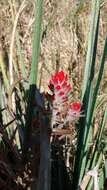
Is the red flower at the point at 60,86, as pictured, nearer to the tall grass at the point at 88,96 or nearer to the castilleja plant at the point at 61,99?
the castilleja plant at the point at 61,99

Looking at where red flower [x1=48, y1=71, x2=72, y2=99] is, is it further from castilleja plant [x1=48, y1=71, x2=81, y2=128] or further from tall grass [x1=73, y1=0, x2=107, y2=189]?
tall grass [x1=73, y1=0, x2=107, y2=189]

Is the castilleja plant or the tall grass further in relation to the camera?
the tall grass

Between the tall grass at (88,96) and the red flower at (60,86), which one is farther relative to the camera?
the tall grass at (88,96)

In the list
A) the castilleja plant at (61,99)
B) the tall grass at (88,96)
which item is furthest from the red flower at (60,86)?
the tall grass at (88,96)

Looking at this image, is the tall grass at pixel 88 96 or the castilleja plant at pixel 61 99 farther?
the tall grass at pixel 88 96

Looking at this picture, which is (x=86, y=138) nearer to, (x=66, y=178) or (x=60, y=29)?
(x=66, y=178)

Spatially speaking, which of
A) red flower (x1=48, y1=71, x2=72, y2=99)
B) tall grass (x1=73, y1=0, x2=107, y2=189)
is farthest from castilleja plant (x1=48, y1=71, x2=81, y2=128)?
tall grass (x1=73, y1=0, x2=107, y2=189)

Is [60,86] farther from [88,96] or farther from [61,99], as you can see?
[88,96]

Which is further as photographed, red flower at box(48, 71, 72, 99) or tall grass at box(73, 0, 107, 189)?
tall grass at box(73, 0, 107, 189)

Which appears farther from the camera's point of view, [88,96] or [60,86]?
[88,96]

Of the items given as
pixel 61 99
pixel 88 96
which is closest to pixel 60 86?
pixel 61 99

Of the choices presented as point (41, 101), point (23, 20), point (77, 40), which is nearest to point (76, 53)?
point (77, 40)

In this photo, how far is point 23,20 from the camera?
229 centimetres

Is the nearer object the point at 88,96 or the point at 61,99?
the point at 61,99
